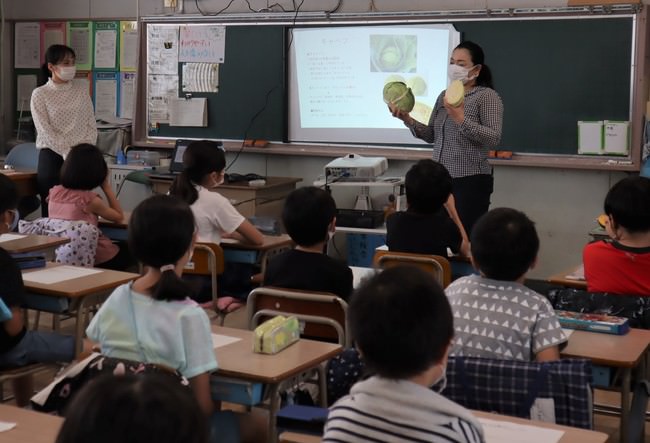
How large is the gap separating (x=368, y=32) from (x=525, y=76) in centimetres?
121

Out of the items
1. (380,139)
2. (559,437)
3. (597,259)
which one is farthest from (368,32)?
(559,437)

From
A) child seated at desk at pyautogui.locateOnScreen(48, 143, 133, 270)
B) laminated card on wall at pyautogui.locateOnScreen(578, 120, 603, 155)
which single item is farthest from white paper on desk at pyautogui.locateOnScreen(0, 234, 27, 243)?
laminated card on wall at pyautogui.locateOnScreen(578, 120, 603, 155)

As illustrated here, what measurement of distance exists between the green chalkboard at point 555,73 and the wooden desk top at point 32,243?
3.15m

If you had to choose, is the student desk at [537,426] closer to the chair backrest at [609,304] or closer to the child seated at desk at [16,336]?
the chair backrest at [609,304]

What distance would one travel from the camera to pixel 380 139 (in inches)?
271

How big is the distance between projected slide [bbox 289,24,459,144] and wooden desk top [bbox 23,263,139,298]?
10.9ft

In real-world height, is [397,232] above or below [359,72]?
below

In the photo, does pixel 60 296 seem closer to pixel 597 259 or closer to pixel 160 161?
pixel 597 259

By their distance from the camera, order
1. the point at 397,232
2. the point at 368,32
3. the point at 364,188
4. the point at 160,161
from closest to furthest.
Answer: the point at 397,232 < the point at 364,188 < the point at 368,32 < the point at 160,161

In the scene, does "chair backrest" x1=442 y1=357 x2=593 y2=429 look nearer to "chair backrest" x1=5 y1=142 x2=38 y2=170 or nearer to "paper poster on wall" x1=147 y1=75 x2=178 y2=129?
"chair backrest" x1=5 y1=142 x2=38 y2=170

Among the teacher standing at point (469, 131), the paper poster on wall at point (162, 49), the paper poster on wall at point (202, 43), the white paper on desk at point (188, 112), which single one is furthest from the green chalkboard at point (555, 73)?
the paper poster on wall at point (162, 49)

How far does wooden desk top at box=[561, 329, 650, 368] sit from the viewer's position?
276 cm

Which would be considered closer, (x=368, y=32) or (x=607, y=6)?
(x=607, y=6)

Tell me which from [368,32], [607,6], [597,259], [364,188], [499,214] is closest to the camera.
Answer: [499,214]
